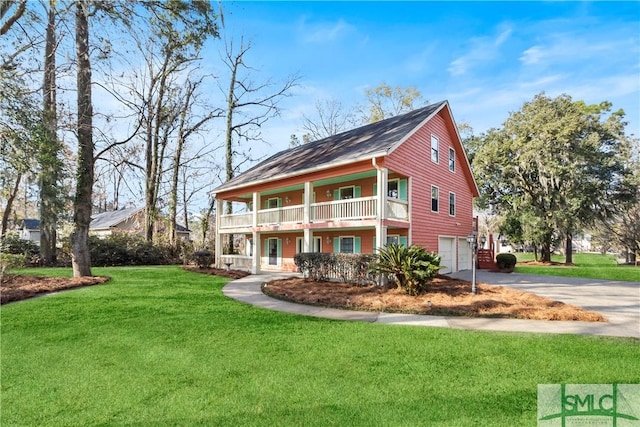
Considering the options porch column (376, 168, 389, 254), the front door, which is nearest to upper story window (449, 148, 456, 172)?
porch column (376, 168, 389, 254)

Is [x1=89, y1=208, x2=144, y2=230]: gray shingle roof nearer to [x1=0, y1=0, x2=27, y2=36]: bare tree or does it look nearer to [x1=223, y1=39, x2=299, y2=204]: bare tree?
[x1=223, y1=39, x2=299, y2=204]: bare tree

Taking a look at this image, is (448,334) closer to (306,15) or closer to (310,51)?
(306,15)

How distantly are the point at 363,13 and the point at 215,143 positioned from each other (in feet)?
71.9

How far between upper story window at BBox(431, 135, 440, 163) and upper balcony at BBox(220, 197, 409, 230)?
3.71m

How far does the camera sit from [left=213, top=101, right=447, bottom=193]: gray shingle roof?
43.9 feet

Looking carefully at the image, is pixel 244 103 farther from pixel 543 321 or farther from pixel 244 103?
pixel 543 321

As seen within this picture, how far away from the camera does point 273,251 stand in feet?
65.8

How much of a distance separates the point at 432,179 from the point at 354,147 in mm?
4368

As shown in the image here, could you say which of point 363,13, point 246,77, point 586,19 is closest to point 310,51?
point 363,13

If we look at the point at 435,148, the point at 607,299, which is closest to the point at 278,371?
the point at 607,299

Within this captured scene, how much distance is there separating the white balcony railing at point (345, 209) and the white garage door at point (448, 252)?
18.8ft

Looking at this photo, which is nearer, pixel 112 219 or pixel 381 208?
pixel 381 208

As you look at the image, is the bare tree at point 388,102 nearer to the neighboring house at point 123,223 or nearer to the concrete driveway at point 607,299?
the neighboring house at point 123,223

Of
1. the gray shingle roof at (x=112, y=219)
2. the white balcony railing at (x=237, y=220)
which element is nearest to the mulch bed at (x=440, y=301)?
the white balcony railing at (x=237, y=220)
